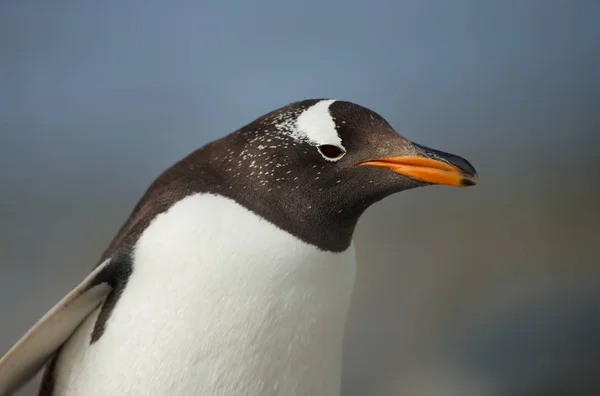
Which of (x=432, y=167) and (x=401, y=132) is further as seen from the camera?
(x=401, y=132)

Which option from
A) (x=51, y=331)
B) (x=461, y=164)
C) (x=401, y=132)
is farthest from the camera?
(x=401, y=132)

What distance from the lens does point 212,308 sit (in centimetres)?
93

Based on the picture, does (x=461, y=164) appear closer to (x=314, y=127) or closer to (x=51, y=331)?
(x=314, y=127)

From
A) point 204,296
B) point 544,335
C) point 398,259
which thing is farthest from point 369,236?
point 204,296

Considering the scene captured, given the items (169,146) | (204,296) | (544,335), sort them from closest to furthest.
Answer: (204,296)
(169,146)
(544,335)

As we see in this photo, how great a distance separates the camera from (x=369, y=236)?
232 cm

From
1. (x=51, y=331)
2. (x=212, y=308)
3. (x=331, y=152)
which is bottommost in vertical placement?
(x=51, y=331)

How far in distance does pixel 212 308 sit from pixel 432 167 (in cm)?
41

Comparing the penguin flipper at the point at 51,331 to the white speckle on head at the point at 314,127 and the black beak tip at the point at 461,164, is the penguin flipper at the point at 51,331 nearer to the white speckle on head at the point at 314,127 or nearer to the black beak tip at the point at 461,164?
the white speckle on head at the point at 314,127

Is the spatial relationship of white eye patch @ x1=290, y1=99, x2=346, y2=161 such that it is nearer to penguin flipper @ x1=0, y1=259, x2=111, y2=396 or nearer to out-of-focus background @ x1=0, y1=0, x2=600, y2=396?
penguin flipper @ x1=0, y1=259, x2=111, y2=396

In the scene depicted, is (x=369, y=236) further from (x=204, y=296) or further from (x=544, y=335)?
(x=204, y=296)

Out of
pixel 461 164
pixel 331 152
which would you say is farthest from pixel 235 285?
pixel 461 164

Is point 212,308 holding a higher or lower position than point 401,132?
Answer: lower

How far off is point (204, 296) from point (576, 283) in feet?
6.63
